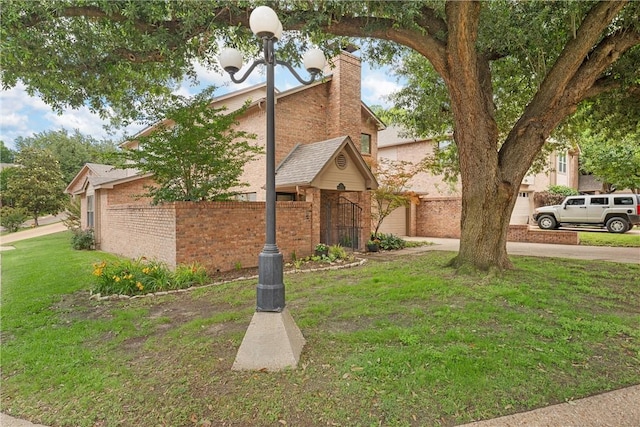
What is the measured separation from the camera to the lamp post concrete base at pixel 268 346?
12.0ft

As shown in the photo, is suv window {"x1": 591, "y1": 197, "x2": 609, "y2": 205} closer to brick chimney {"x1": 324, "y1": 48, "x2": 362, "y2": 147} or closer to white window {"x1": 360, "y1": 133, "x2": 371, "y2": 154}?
white window {"x1": 360, "y1": 133, "x2": 371, "y2": 154}

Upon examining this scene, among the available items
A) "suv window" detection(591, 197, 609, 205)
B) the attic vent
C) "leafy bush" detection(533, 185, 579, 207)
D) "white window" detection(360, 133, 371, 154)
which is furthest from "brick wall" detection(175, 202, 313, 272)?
"leafy bush" detection(533, 185, 579, 207)

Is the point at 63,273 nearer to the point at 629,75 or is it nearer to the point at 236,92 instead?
the point at 236,92

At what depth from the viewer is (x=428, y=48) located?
6.99 meters

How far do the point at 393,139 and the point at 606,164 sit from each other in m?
13.2

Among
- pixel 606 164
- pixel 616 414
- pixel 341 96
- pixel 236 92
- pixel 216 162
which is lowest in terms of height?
pixel 616 414

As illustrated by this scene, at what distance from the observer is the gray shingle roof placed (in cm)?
1105

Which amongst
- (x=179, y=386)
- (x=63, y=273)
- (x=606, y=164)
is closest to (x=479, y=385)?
(x=179, y=386)

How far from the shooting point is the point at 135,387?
3346 mm

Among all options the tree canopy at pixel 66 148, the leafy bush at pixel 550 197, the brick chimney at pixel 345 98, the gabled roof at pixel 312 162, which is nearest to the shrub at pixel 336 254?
the gabled roof at pixel 312 162

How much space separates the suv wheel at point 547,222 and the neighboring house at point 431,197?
1.74m

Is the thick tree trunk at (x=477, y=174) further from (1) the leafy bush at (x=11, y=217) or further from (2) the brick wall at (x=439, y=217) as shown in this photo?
(1) the leafy bush at (x=11, y=217)

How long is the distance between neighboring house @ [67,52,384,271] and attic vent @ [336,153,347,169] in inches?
1.4

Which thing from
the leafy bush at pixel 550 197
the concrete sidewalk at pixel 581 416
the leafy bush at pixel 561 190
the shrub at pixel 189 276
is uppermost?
the leafy bush at pixel 561 190
